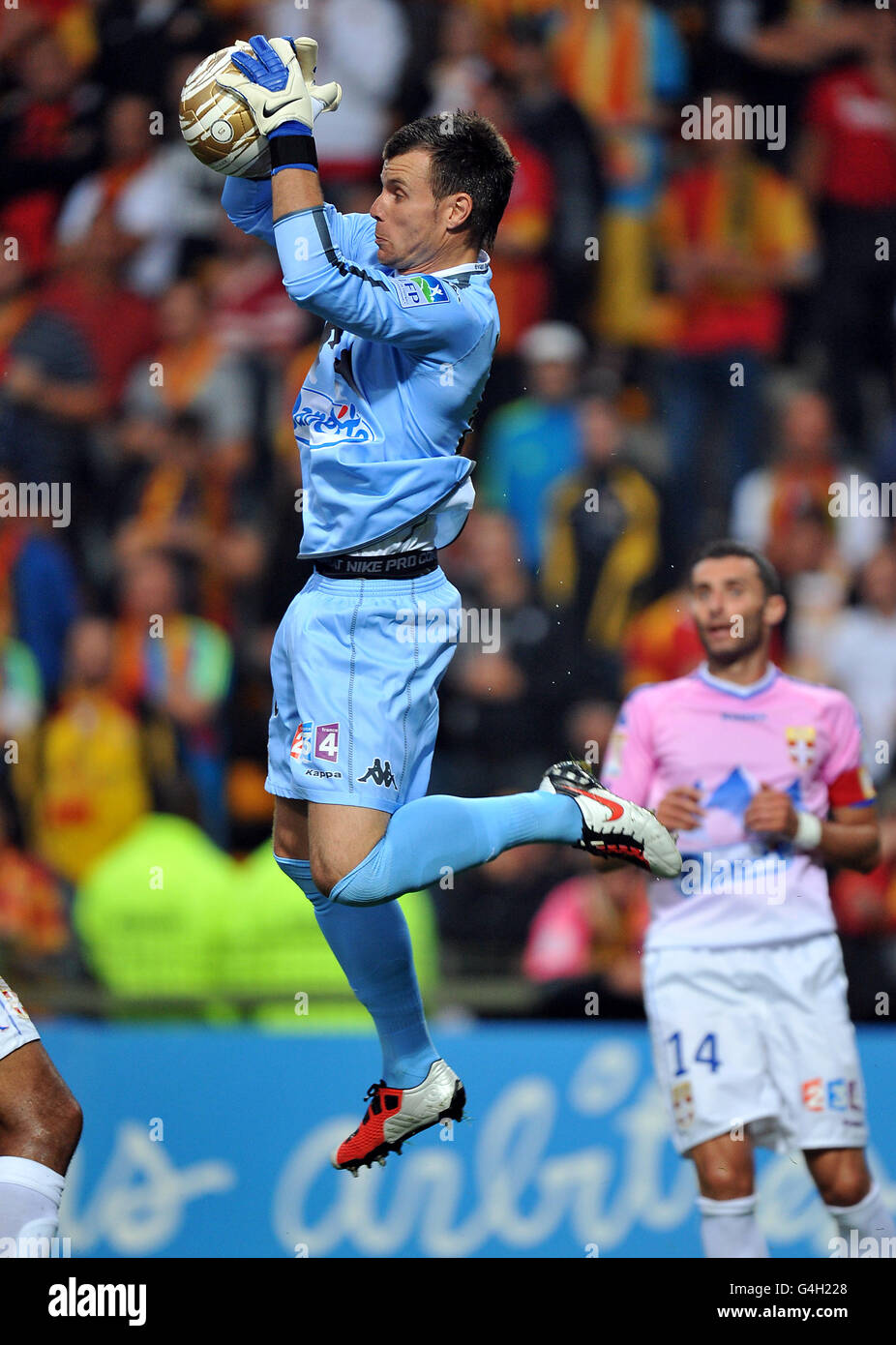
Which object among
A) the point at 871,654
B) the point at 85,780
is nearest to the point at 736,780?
the point at 871,654

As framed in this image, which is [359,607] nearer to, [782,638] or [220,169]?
[220,169]

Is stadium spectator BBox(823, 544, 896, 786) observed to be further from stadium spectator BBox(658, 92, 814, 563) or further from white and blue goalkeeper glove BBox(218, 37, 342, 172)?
white and blue goalkeeper glove BBox(218, 37, 342, 172)

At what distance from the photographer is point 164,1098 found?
24.9ft

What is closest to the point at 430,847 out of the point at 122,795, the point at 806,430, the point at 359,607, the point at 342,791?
the point at 342,791

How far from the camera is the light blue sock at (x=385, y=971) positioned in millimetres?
5031


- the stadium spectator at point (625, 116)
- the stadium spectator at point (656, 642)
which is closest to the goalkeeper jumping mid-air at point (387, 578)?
the stadium spectator at point (656, 642)

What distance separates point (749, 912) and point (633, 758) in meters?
0.66

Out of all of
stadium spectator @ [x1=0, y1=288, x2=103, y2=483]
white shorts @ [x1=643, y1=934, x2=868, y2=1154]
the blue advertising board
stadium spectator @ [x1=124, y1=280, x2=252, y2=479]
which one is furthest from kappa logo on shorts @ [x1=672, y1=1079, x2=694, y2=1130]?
stadium spectator @ [x1=0, y1=288, x2=103, y2=483]

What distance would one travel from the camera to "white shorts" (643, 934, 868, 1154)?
6.39 metres

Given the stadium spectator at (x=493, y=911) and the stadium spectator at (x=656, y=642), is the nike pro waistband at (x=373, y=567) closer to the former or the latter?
the stadium spectator at (x=493, y=911)

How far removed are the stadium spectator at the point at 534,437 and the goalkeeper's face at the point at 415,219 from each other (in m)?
3.99

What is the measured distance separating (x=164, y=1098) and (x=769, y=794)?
9.33ft

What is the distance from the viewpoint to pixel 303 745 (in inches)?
194

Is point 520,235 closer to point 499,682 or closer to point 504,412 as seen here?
point 504,412
